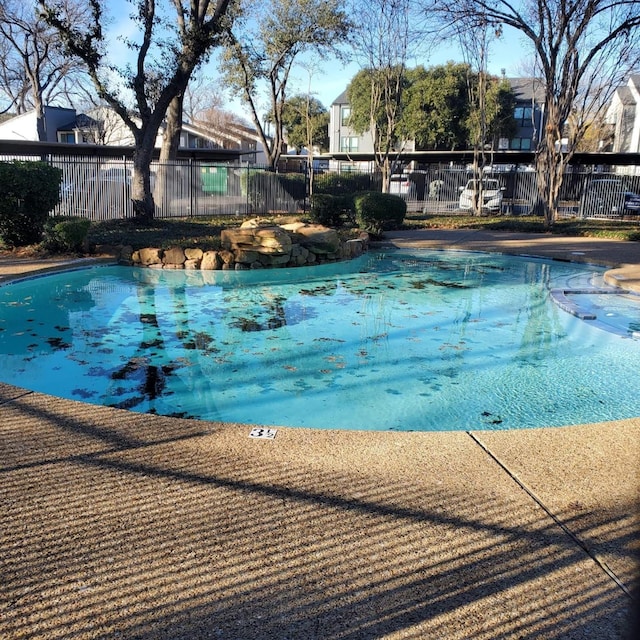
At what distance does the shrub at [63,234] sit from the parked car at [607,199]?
19.5 meters

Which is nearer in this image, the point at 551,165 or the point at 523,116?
the point at 551,165

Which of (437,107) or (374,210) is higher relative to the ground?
(437,107)

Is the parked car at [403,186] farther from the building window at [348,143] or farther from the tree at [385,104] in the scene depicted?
the building window at [348,143]

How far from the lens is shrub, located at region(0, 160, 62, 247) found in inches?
465

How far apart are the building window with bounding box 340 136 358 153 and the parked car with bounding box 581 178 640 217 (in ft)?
94.5

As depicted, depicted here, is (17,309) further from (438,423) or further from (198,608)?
(198,608)

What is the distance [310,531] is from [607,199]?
25.0 meters

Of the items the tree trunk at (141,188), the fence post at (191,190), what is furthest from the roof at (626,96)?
the tree trunk at (141,188)

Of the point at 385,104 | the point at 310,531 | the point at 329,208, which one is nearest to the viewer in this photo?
the point at 310,531

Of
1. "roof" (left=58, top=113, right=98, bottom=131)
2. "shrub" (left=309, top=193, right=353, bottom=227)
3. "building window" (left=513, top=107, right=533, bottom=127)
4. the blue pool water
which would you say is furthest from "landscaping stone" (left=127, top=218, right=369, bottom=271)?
"building window" (left=513, top=107, right=533, bottom=127)

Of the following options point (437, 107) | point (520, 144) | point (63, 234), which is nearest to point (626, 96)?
point (520, 144)

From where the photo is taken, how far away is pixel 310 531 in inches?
112

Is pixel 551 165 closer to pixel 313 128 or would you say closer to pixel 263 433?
pixel 263 433

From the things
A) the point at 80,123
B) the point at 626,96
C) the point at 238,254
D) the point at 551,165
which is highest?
the point at 626,96
